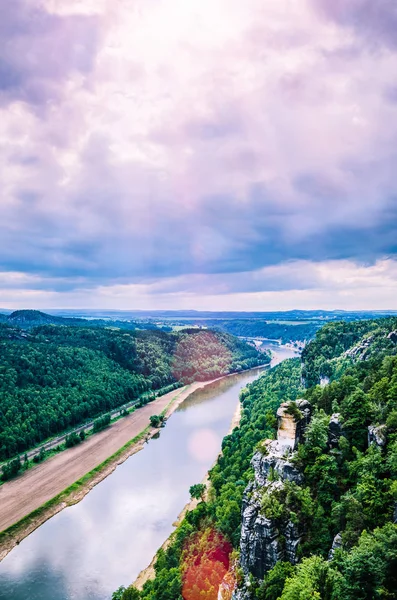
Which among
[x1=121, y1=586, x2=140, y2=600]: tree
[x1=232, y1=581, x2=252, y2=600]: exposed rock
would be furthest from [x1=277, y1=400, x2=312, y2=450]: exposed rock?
[x1=121, y1=586, x2=140, y2=600]: tree

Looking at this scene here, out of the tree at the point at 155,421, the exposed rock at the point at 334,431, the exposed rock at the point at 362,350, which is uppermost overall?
the exposed rock at the point at 362,350

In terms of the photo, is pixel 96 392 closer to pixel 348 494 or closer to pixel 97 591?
pixel 97 591

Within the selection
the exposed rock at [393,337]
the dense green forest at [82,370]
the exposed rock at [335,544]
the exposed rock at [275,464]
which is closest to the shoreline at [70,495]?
the dense green forest at [82,370]

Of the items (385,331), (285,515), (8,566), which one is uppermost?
(385,331)

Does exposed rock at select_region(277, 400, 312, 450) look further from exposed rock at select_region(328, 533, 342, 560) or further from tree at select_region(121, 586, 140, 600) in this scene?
tree at select_region(121, 586, 140, 600)

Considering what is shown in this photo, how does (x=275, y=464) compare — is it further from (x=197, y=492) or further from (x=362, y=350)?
(x=362, y=350)

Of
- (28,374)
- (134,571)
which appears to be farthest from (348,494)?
(28,374)

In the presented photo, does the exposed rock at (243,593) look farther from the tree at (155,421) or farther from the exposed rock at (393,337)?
the tree at (155,421)
